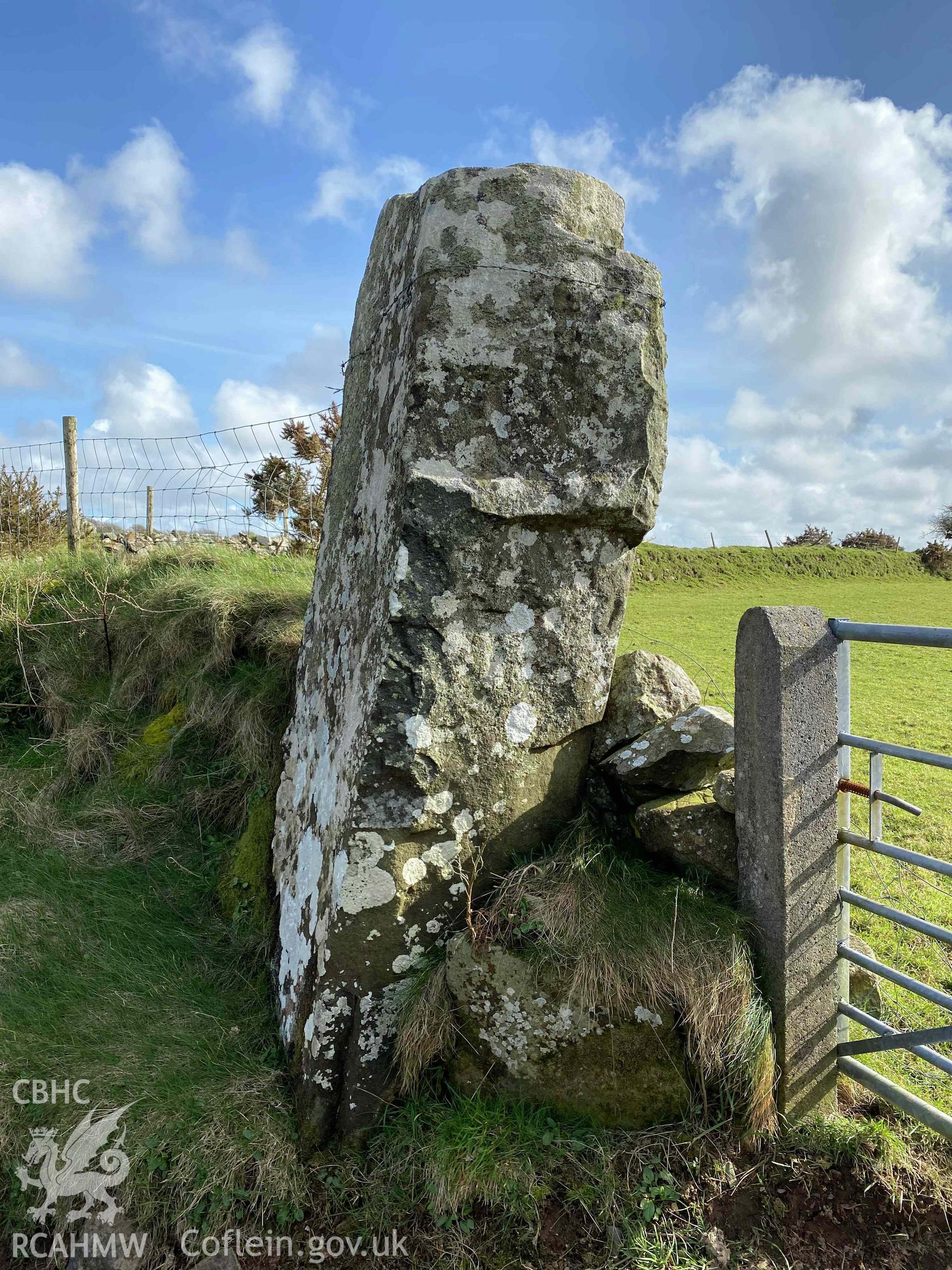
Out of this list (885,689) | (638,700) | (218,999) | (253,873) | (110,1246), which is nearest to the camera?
(110,1246)

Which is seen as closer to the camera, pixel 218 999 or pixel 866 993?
pixel 866 993

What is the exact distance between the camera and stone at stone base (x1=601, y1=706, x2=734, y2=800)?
147 inches

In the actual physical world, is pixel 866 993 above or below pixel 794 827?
below

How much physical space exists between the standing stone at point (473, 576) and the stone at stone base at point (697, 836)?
461 mm

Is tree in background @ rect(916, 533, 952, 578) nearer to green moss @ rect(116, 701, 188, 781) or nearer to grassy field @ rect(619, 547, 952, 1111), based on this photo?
grassy field @ rect(619, 547, 952, 1111)

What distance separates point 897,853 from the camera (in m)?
3.07

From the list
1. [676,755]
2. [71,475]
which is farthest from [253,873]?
[71,475]

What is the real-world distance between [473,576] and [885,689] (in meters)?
7.97

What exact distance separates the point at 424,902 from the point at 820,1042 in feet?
6.06

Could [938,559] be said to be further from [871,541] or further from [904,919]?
[904,919]

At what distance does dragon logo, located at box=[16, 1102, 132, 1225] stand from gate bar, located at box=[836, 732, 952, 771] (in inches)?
135

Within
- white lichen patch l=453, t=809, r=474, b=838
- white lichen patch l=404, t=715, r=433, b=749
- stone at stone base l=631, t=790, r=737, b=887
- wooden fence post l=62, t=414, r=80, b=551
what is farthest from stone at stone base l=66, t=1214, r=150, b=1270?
wooden fence post l=62, t=414, r=80, b=551

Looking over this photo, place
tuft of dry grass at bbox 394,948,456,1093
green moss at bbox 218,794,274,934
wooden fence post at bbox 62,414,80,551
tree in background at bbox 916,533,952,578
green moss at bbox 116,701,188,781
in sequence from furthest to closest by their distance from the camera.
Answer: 1. tree in background at bbox 916,533,952,578
2. wooden fence post at bbox 62,414,80,551
3. green moss at bbox 116,701,188,781
4. green moss at bbox 218,794,274,934
5. tuft of dry grass at bbox 394,948,456,1093

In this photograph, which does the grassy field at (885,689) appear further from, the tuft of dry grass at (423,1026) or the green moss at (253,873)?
the green moss at (253,873)
